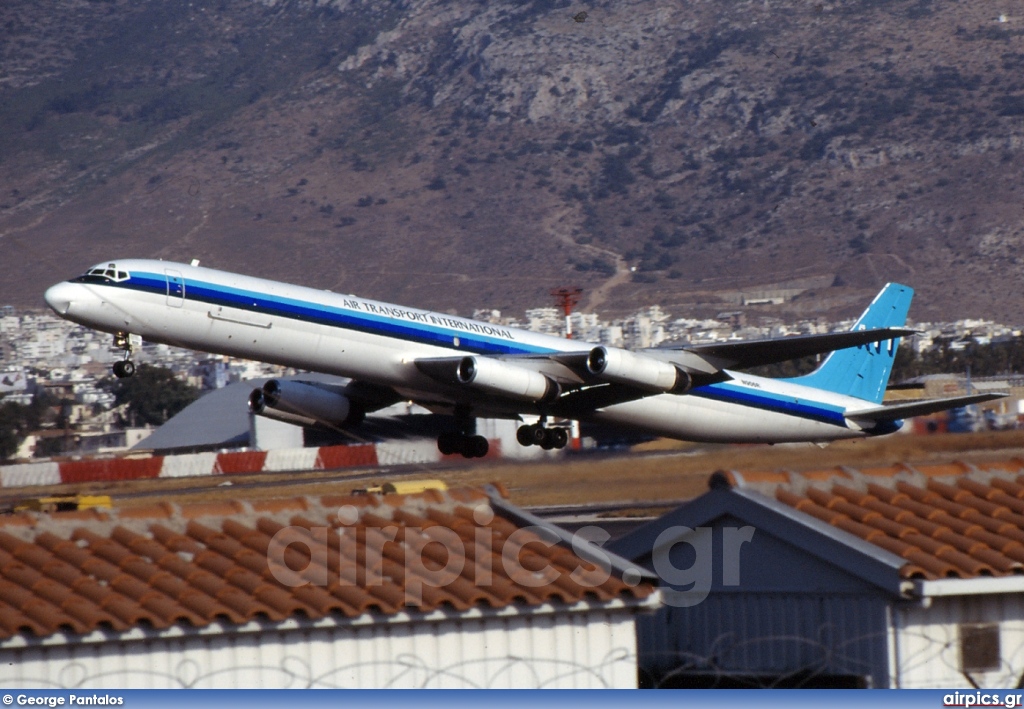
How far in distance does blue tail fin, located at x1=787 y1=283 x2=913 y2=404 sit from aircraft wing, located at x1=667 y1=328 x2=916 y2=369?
7482 millimetres

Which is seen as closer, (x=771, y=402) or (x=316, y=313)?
(x=316, y=313)

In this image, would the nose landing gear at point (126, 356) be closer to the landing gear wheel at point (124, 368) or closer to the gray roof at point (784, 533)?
the landing gear wheel at point (124, 368)

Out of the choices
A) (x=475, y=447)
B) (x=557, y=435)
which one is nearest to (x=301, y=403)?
(x=475, y=447)

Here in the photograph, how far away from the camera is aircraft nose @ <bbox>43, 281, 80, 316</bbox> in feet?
93.3

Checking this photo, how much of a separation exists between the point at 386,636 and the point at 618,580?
1847mm

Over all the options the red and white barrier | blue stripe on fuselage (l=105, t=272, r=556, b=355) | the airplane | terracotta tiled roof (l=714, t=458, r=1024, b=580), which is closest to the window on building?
terracotta tiled roof (l=714, t=458, r=1024, b=580)

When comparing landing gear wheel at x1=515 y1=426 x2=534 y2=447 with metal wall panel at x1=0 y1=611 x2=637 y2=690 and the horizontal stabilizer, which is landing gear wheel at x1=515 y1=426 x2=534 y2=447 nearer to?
the horizontal stabilizer

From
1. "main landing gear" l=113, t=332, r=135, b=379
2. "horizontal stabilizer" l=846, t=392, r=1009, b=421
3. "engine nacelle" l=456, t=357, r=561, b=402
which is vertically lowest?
"horizontal stabilizer" l=846, t=392, r=1009, b=421

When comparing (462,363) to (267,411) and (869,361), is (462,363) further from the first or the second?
(869,361)

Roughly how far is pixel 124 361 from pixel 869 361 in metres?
23.5

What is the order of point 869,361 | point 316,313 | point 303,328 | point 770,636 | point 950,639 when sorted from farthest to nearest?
1. point 869,361
2. point 316,313
3. point 303,328
4. point 770,636
5. point 950,639

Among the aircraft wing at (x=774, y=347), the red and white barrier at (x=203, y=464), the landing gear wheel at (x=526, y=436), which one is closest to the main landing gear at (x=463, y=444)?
the landing gear wheel at (x=526, y=436)

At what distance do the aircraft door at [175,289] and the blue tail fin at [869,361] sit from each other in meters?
20.2

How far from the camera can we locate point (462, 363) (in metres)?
31.2
